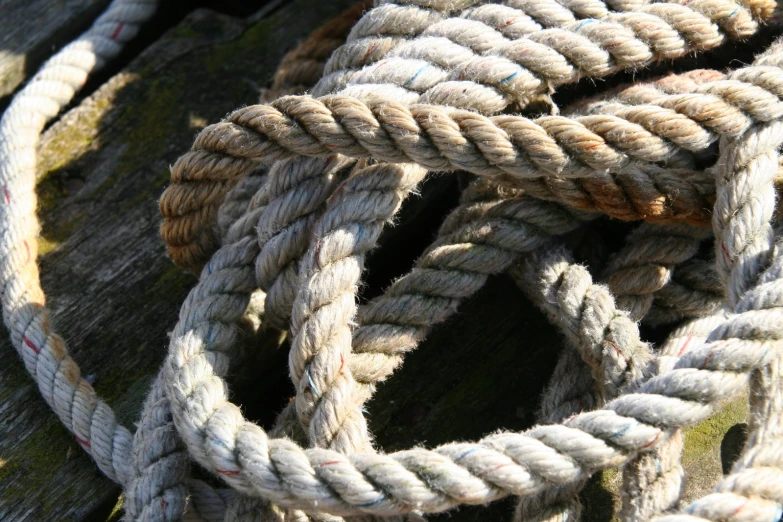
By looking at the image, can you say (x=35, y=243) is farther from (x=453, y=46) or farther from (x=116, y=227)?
(x=453, y=46)

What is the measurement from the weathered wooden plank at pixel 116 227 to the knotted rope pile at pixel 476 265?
80 millimetres

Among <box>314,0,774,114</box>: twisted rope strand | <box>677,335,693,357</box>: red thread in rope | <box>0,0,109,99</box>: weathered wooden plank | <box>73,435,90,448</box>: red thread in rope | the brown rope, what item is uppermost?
<box>314,0,774,114</box>: twisted rope strand

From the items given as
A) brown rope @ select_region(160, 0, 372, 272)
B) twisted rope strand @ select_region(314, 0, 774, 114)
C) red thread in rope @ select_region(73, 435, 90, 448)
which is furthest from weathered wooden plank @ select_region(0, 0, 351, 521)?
twisted rope strand @ select_region(314, 0, 774, 114)

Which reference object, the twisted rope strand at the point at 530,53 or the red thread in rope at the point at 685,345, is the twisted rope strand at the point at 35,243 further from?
the red thread in rope at the point at 685,345

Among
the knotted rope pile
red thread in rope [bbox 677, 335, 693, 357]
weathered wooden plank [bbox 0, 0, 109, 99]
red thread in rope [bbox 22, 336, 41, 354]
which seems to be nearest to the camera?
the knotted rope pile

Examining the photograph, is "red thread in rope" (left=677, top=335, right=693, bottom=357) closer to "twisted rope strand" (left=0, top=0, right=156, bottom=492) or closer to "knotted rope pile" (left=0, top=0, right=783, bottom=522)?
"knotted rope pile" (left=0, top=0, right=783, bottom=522)

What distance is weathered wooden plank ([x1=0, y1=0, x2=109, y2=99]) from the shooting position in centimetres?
188

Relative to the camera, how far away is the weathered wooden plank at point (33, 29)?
188 centimetres

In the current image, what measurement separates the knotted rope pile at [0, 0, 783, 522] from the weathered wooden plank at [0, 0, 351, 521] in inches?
3.1

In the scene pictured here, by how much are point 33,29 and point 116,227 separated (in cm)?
65

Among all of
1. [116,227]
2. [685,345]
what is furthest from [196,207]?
[685,345]

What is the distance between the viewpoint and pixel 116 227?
1.65 meters

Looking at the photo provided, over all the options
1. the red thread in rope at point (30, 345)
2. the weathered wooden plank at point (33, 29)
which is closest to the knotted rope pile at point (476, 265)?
the red thread in rope at point (30, 345)

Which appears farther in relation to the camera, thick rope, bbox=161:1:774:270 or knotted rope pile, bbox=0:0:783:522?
thick rope, bbox=161:1:774:270
